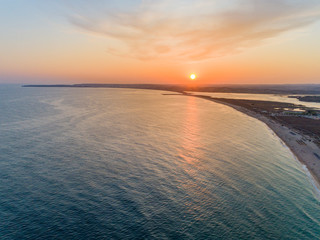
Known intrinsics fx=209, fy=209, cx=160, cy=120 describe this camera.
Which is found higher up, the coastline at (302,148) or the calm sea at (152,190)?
the coastline at (302,148)

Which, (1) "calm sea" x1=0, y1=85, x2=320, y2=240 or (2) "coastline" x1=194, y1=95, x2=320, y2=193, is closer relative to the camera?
(1) "calm sea" x1=0, y1=85, x2=320, y2=240

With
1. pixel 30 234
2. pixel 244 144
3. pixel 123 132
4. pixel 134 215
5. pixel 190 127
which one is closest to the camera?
pixel 30 234

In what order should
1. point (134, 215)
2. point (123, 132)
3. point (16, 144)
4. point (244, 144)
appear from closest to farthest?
point (134, 215) < point (16, 144) < point (244, 144) < point (123, 132)

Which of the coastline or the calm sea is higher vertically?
the coastline

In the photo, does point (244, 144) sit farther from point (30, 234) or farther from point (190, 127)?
point (30, 234)

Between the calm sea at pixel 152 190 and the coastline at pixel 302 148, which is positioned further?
the coastline at pixel 302 148

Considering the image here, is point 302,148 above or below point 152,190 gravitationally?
above

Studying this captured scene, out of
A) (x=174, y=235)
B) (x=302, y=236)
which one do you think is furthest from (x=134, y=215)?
(x=302, y=236)

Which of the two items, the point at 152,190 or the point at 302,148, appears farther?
the point at 302,148
